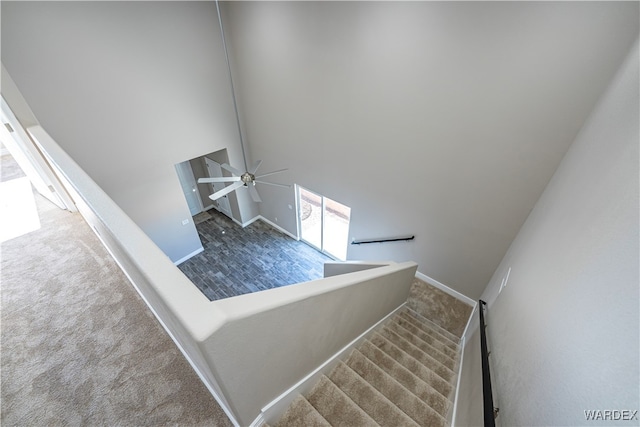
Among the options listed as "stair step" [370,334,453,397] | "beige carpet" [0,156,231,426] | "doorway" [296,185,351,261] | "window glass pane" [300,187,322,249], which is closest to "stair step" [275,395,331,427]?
"beige carpet" [0,156,231,426]

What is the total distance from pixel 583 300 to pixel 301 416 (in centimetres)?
195

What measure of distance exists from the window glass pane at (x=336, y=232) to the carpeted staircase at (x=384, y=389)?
11.7 ft

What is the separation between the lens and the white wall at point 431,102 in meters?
2.61

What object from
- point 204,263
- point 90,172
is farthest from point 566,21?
point 204,263

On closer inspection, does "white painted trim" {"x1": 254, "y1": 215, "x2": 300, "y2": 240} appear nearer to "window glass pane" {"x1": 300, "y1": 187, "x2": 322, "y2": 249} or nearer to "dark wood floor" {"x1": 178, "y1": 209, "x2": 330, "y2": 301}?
"dark wood floor" {"x1": 178, "y1": 209, "x2": 330, "y2": 301}

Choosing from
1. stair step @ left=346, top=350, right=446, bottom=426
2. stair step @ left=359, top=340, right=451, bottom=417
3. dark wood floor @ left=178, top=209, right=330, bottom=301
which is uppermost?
stair step @ left=346, top=350, right=446, bottom=426

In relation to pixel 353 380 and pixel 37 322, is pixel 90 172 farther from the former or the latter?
pixel 353 380

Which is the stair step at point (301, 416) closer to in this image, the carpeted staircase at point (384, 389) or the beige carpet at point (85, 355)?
the carpeted staircase at point (384, 389)

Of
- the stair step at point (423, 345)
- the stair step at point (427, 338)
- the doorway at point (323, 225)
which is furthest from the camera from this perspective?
the doorway at point (323, 225)

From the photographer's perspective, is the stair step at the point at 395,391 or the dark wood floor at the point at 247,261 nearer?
the stair step at the point at 395,391

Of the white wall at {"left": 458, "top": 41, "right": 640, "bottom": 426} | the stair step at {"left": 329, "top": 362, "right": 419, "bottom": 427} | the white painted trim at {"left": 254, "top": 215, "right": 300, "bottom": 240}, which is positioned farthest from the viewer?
the white painted trim at {"left": 254, "top": 215, "right": 300, "bottom": 240}

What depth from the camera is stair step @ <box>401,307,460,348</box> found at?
409cm

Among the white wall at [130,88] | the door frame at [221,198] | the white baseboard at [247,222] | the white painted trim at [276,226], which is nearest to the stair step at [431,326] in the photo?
the white painted trim at [276,226]

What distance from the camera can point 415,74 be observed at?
3.49 metres
